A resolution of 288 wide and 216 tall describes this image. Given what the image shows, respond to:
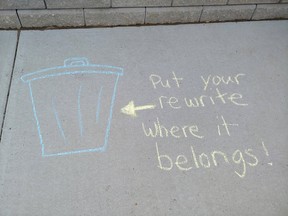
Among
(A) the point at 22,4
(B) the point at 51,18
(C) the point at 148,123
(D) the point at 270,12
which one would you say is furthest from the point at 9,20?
(D) the point at 270,12

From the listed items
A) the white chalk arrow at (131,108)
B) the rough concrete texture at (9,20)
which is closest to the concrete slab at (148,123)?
the white chalk arrow at (131,108)

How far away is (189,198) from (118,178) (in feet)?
1.48

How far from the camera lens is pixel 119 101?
7.09ft

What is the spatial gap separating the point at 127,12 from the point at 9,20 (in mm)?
973

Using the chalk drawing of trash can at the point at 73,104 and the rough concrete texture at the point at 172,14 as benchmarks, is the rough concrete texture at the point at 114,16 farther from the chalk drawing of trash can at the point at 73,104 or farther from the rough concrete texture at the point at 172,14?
the chalk drawing of trash can at the point at 73,104

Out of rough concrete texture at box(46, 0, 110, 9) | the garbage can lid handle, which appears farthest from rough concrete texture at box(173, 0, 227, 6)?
the garbage can lid handle

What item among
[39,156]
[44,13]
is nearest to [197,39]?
[44,13]

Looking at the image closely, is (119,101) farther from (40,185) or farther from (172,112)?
(40,185)

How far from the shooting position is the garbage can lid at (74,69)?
2.24m

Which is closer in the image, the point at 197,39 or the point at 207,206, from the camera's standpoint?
the point at 207,206

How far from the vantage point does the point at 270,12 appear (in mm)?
2711

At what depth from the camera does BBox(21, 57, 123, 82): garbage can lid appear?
224 centimetres

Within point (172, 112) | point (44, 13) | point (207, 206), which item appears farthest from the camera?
point (44, 13)

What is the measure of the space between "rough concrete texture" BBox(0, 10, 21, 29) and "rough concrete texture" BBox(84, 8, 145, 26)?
22.4 inches
